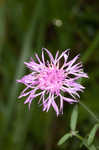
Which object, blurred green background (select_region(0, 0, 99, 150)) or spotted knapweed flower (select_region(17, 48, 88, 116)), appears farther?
blurred green background (select_region(0, 0, 99, 150))

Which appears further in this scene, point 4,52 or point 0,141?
point 4,52

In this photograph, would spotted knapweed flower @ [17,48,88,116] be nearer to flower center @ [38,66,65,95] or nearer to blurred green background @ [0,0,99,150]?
flower center @ [38,66,65,95]

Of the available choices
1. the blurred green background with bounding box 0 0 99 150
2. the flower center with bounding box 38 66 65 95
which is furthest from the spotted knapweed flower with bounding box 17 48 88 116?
the blurred green background with bounding box 0 0 99 150

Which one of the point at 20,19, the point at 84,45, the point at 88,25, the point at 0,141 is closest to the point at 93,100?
the point at 84,45

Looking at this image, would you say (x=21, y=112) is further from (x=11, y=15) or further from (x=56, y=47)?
(x=11, y=15)

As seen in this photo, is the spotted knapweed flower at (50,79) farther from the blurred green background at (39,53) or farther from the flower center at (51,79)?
the blurred green background at (39,53)

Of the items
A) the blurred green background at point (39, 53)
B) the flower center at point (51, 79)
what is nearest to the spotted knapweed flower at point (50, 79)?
the flower center at point (51, 79)
